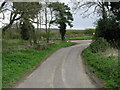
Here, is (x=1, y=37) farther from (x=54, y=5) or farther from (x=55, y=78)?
(x=54, y=5)

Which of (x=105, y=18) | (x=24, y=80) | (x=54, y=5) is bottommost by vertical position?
(x=24, y=80)

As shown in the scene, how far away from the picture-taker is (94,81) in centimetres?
1152

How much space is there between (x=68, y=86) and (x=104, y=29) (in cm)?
2072

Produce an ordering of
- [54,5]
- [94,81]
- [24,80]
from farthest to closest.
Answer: [54,5] < [24,80] < [94,81]

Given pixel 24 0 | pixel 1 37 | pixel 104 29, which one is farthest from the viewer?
pixel 104 29

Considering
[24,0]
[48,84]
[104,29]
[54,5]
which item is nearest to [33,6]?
[24,0]

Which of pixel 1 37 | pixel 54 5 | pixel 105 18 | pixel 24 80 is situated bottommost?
pixel 24 80

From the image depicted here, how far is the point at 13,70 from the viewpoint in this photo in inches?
580

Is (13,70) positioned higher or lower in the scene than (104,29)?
lower

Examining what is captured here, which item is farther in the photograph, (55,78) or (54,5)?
(54,5)

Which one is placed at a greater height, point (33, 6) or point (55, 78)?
point (33, 6)

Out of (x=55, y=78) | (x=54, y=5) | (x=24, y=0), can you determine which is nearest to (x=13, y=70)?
(x=55, y=78)

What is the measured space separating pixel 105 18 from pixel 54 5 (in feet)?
43.5

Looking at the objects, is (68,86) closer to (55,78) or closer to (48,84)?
(48,84)
